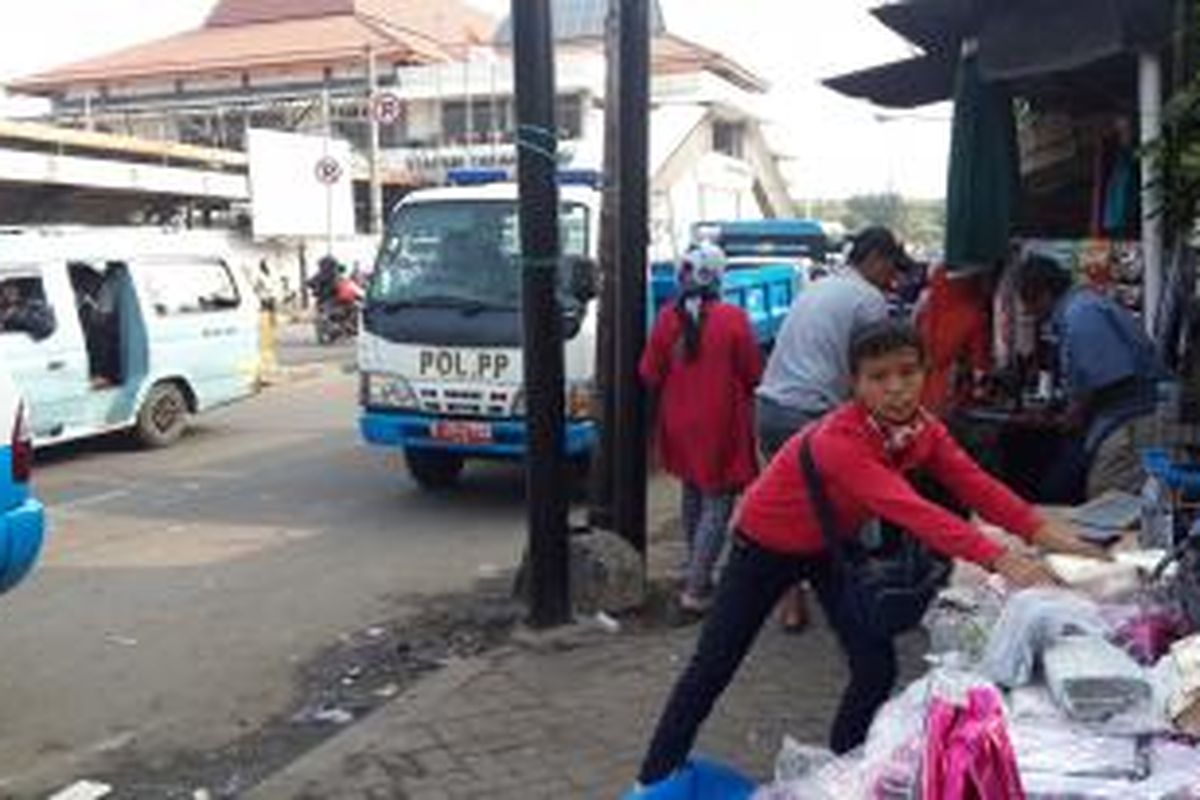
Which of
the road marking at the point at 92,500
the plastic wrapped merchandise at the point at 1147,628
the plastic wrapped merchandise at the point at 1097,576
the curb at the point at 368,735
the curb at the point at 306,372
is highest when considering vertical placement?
the plastic wrapped merchandise at the point at 1097,576

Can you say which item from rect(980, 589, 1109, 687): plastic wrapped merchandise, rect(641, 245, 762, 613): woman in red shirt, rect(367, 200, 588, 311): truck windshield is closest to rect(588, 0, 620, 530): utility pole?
rect(641, 245, 762, 613): woman in red shirt

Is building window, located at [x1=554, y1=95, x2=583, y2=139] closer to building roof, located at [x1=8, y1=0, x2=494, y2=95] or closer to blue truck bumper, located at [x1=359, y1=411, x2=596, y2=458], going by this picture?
building roof, located at [x1=8, y1=0, x2=494, y2=95]

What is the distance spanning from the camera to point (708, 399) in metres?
8.02

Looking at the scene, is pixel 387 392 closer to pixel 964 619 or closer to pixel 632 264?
pixel 632 264

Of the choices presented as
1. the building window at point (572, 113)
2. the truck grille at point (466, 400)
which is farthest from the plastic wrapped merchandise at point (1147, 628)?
the building window at point (572, 113)

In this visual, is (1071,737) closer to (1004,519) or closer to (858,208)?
(1004,519)

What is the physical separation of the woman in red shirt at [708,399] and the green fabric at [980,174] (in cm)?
118

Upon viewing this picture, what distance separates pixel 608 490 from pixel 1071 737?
16.6 feet

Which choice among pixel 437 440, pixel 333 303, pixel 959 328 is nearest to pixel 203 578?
pixel 437 440

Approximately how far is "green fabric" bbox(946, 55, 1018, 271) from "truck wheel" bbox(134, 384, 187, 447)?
8386mm

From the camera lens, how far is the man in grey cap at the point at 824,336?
7.10 meters

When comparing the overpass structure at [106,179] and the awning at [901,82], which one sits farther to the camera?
the overpass structure at [106,179]

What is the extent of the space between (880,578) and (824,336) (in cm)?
247

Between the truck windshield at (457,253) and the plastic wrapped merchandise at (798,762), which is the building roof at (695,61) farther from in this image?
the plastic wrapped merchandise at (798,762)
